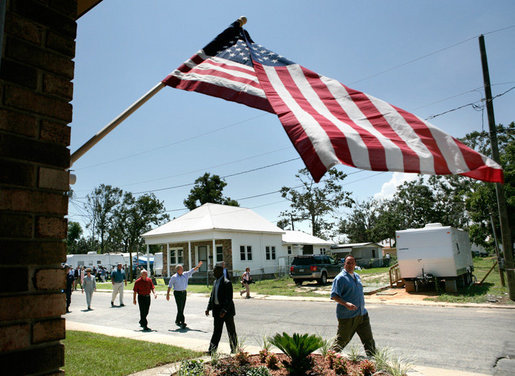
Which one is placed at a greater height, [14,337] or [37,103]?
[37,103]

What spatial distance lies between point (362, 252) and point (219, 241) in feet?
108

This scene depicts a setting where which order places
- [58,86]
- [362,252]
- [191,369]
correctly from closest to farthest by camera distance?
[58,86] < [191,369] < [362,252]

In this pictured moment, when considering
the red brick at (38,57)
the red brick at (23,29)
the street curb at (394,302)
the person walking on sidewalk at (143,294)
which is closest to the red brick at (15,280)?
the red brick at (38,57)

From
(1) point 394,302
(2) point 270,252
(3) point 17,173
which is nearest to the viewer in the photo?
(3) point 17,173

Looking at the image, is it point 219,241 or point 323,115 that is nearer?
point 323,115

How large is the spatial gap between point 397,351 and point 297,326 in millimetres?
3883

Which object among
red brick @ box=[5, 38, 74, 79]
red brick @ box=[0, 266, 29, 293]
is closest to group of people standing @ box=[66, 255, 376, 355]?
red brick @ box=[0, 266, 29, 293]

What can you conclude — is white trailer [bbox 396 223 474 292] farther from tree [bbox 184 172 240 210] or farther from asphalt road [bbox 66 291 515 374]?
tree [bbox 184 172 240 210]

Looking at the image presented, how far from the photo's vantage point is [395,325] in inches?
435

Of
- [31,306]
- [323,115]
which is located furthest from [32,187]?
[323,115]

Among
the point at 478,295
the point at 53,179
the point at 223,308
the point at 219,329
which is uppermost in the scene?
the point at 53,179

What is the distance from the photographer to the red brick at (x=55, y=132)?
71.3 inches

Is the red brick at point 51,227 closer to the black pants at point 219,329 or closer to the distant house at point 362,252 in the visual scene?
the black pants at point 219,329

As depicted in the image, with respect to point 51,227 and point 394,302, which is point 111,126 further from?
point 394,302
